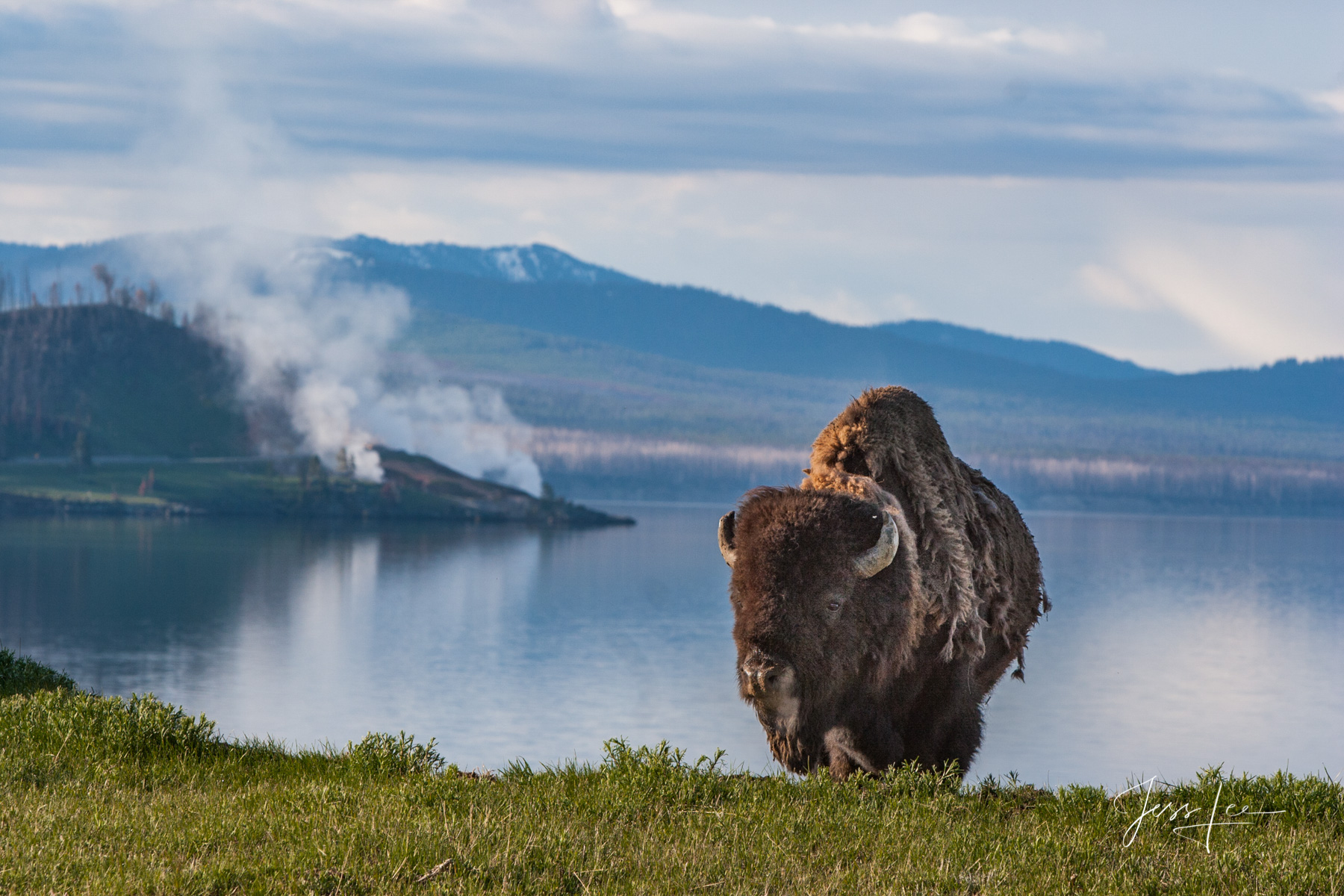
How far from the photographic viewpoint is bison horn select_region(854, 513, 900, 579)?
39.6 ft

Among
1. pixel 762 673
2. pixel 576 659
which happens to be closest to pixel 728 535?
A: pixel 762 673

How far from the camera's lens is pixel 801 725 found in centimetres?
1195

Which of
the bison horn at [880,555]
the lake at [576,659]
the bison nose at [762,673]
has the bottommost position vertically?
the lake at [576,659]

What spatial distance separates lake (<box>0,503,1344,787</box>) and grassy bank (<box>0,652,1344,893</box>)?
3.07m

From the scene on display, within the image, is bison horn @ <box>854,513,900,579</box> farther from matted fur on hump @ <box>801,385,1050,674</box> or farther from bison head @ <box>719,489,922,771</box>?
matted fur on hump @ <box>801,385,1050,674</box>

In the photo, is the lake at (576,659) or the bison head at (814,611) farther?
the lake at (576,659)

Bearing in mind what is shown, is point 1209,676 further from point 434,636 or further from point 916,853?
point 916,853

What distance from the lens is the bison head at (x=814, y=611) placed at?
37.9 feet

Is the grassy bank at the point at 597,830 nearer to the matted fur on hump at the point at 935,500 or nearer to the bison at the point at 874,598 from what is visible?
the bison at the point at 874,598
